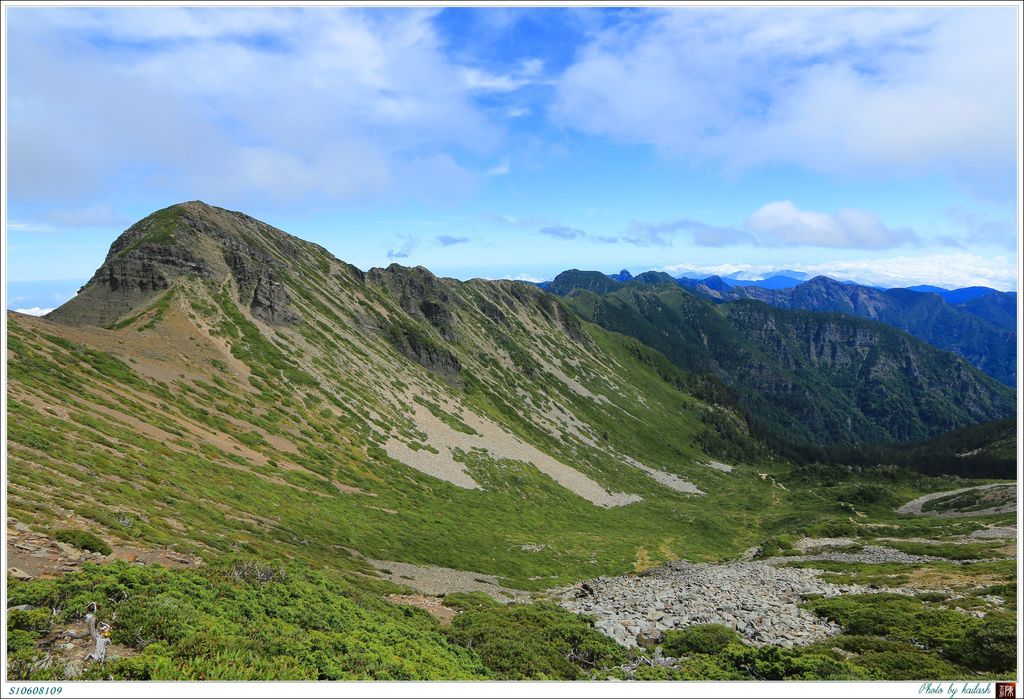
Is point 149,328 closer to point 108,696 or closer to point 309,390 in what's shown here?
point 309,390

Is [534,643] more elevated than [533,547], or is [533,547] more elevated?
[534,643]

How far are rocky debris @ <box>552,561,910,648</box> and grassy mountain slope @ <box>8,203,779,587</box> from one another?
1263 cm

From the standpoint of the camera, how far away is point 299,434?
200ft

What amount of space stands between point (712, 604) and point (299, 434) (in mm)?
51021

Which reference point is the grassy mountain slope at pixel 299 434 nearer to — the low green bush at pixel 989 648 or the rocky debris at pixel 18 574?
the rocky debris at pixel 18 574

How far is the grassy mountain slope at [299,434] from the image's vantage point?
1241 inches

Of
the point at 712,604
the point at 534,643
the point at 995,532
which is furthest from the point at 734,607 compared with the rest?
the point at 995,532

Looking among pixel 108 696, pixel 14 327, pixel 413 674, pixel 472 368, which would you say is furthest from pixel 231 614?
pixel 472 368

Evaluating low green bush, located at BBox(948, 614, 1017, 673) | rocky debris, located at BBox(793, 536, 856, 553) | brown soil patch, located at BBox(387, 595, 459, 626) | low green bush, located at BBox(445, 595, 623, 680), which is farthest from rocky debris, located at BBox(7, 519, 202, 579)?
rocky debris, located at BBox(793, 536, 856, 553)

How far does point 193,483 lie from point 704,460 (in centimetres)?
18850

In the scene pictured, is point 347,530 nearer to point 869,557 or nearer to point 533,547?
point 533,547

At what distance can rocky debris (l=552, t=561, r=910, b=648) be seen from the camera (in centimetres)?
2344

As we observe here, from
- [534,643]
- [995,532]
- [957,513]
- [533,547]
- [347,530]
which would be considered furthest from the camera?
[957,513]

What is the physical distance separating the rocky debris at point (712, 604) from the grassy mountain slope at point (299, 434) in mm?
12630
